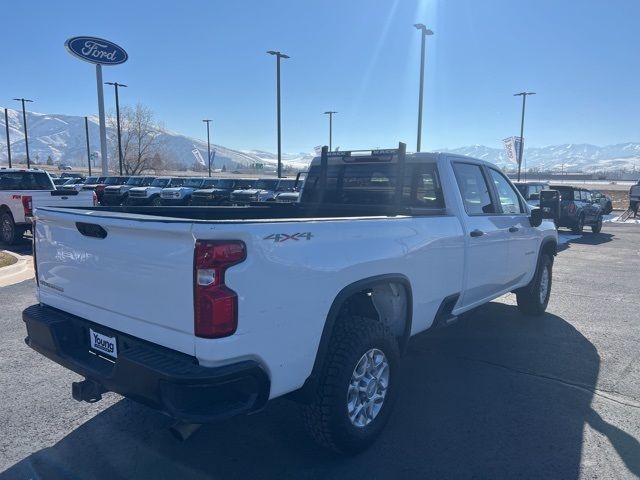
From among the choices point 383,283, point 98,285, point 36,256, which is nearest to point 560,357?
point 383,283

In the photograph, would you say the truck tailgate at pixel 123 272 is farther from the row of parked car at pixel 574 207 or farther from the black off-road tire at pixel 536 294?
the row of parked car at pixel 574 207

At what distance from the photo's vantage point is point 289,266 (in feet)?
8.51

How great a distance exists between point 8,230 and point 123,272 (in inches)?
437

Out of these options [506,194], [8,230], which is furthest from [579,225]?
[8,230]

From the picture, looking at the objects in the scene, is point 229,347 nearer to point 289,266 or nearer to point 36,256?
point 289,266

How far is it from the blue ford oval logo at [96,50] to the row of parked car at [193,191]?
20.5 feet

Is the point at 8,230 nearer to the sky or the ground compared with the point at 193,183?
nearer to the ground

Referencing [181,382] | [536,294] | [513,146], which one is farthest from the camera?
[513,146]

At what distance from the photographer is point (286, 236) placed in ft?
8.50

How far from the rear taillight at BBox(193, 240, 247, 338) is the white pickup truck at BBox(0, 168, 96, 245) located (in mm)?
10021

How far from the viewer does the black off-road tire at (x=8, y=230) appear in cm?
1177

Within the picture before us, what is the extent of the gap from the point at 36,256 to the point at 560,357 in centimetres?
477

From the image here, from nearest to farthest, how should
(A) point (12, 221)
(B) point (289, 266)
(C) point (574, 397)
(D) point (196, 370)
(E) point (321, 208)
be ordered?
1. (D) point (196, 370)
2. (B) point (289, 266)
3. (C) point (574, 397)
4. (E) point (321, 208)
5. (A) point (12, 221)

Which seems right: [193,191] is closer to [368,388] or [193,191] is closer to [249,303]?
[368,388]
